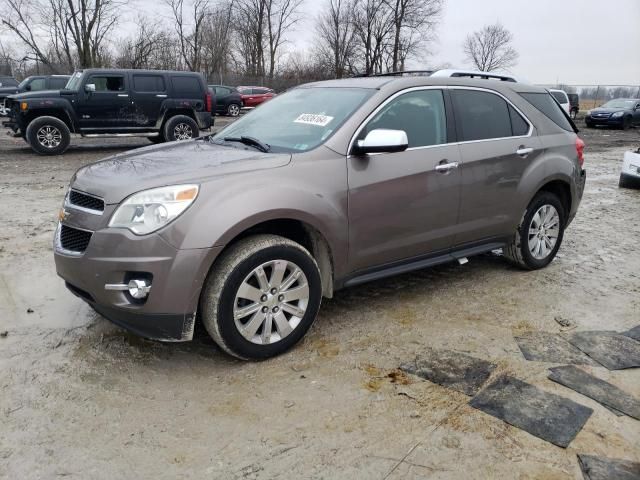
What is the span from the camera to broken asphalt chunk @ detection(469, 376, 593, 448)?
101 inches

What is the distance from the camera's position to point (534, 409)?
2750mm

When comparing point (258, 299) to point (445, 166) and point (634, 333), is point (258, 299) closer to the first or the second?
point (445, 166)

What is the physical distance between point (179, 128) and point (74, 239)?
10335 millimetres

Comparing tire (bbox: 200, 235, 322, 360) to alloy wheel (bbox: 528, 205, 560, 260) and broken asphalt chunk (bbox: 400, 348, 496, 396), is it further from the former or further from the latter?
alloy wheel (bbox: 528, 205, 560, 260)

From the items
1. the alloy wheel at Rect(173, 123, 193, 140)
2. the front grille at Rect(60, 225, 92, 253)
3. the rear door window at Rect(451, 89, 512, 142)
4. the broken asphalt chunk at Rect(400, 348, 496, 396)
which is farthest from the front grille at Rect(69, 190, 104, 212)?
the alloy wheel at Rect(173, 123, 193, 140)

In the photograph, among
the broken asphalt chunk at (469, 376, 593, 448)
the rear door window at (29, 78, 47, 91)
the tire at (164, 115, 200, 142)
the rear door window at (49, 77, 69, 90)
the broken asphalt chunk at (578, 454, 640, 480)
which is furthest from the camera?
the rear door window at (29, 78, 47, 91)

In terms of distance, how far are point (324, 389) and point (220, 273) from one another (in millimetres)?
865

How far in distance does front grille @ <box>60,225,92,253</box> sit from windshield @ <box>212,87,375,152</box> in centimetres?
128

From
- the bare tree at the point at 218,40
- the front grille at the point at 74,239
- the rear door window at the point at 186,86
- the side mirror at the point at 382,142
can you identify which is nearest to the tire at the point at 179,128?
the rear door window at the point at 186,86

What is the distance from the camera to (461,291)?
4.43 meters

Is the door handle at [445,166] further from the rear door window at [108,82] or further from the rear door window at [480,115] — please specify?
the rear door window at [108,82]

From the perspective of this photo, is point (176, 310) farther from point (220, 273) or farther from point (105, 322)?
point (105, 322)

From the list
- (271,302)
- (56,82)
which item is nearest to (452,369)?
(271,302)

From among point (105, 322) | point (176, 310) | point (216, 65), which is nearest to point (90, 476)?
point (176, 310)
